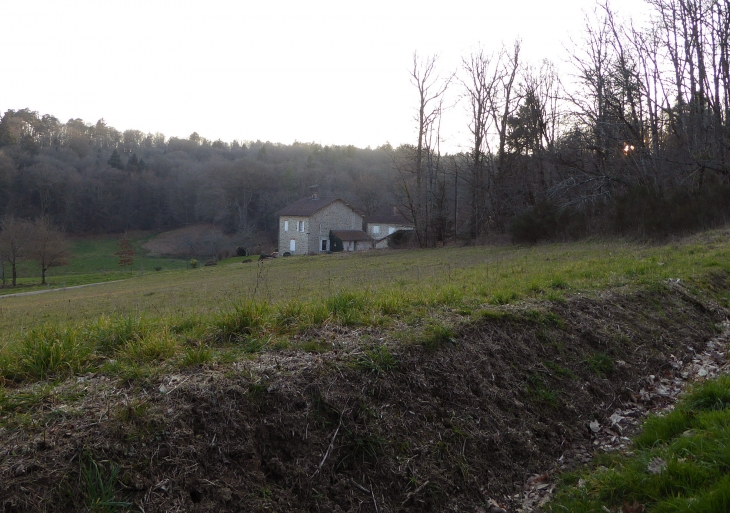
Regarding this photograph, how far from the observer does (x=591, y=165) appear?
117ft

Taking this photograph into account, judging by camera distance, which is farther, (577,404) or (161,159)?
(161,159)

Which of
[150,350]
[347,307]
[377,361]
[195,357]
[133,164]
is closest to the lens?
[195,357]

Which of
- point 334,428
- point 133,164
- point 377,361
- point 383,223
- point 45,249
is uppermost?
point 133,164

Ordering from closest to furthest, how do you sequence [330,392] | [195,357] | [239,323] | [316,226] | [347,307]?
[330,392]
[195,357]
[239,323]
[347,307]
[316,226]

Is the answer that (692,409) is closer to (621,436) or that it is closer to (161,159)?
(621,436)

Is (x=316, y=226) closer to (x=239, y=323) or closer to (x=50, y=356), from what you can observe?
(x=239, y=323)

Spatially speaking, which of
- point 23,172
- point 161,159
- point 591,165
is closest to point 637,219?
point 591,165

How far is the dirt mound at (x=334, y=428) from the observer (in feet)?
10.6

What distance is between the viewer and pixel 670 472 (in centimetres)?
366

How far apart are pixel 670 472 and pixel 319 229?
60995 mm

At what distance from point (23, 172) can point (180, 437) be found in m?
94.4

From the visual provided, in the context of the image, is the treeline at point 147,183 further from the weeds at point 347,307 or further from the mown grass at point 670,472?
the mown grass at point 670,472

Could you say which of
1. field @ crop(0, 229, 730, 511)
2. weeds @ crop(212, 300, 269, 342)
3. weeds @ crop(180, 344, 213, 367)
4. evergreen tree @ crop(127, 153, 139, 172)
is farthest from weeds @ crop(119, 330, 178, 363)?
evergreen tree @ crop(127, 153, 139, 172)

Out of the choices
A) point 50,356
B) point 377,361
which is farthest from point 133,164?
point 377,361
